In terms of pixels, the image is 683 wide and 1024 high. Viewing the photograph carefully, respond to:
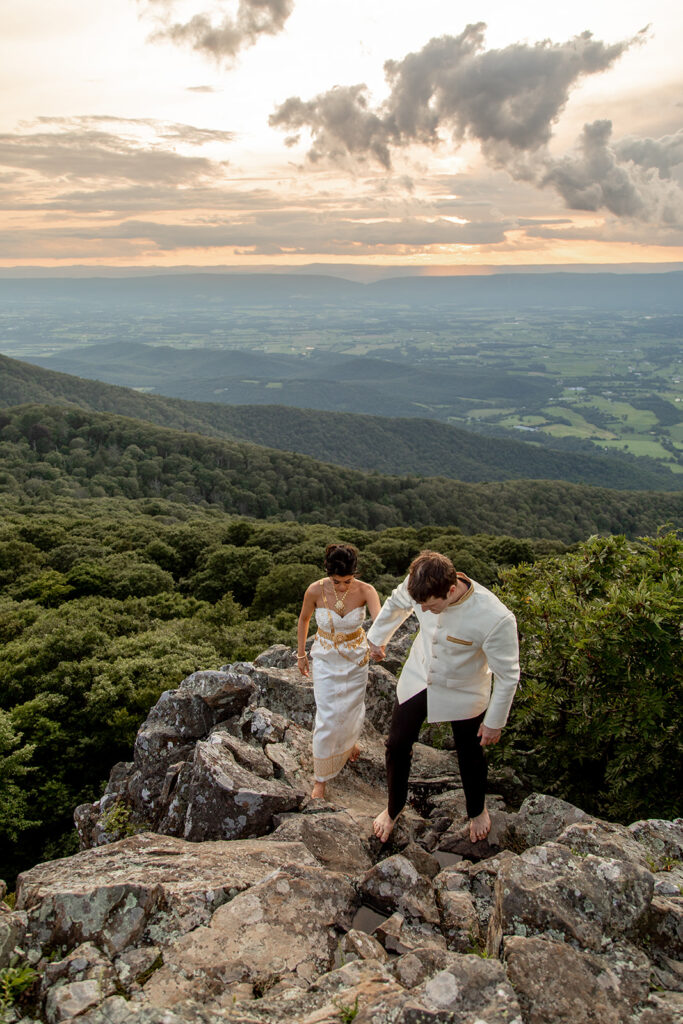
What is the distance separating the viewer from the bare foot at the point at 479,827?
5852 millimetres

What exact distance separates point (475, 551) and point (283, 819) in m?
39.5

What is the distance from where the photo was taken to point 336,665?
6.78 meters

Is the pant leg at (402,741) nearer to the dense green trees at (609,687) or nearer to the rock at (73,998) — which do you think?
the dense green trees at (609,687)

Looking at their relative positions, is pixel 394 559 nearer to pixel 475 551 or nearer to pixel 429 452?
pixel 475 551

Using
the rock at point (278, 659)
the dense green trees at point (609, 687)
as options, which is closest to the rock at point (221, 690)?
the rock at point (278, 659)

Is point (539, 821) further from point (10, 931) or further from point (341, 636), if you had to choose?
point (10, 931)

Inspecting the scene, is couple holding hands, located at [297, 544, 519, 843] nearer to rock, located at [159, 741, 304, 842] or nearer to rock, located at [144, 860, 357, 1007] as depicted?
Answer: rock, located at [159, 741, 304, 842]

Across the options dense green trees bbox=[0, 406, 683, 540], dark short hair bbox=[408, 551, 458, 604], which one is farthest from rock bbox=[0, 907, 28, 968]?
dense green trees bbox=[0, 406, 683, 540]

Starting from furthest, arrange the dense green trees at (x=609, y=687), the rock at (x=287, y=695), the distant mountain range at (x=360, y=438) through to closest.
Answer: the distant mountain range at (x=360, y=438) → the rock at (x=287, y=695) → the dense green trees at (x=609, y=687)

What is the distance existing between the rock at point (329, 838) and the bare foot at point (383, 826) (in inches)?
7.5

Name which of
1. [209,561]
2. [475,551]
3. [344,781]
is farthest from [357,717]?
[475,551]

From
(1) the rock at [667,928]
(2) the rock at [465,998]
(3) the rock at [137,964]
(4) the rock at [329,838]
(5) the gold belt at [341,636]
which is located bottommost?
(4) the rock at [329,838]

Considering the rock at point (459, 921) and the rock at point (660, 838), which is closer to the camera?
the rock at point (459, 921)

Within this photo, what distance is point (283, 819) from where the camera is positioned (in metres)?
6.19
